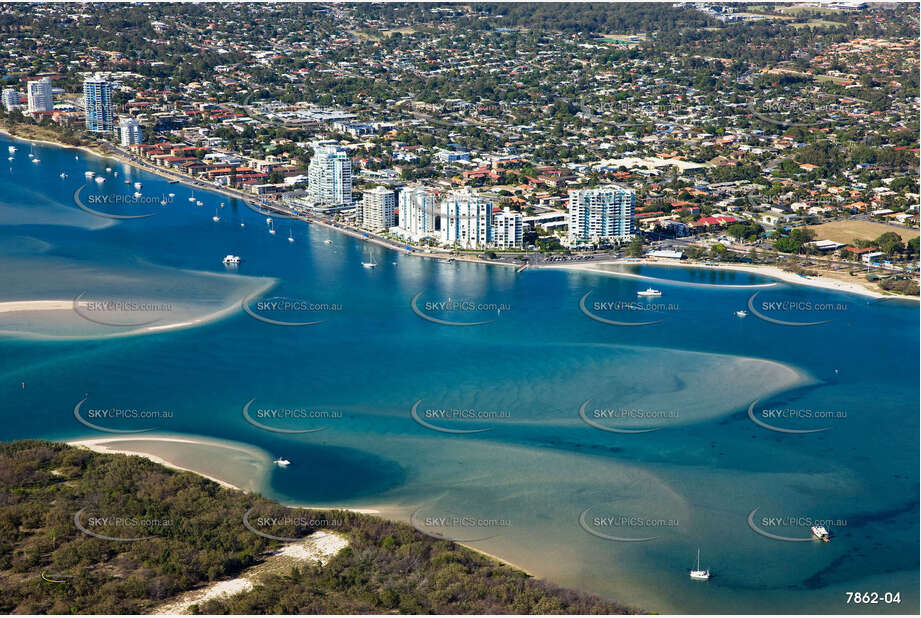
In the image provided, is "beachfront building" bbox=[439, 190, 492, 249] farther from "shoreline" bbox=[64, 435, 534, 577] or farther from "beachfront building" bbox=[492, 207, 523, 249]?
"shoreline" bbox=[64, 435, 534, 577]

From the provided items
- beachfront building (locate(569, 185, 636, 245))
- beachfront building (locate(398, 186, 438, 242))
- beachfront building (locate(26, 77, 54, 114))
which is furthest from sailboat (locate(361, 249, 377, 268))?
beachfront building (locate(26, 77, 54, 114))

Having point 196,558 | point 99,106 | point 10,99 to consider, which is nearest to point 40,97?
point 10,99

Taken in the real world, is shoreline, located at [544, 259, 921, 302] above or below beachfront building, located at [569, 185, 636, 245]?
below

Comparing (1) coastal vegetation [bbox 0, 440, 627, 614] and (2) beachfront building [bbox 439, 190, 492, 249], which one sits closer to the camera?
(1) coastal vegetation [bbox 0, 440, 627, 614]

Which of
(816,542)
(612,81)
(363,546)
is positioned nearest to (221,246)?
(363,546)

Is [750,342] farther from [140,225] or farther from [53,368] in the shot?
[140,225]

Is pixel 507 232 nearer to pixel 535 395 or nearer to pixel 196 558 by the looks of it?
pixel 535 395

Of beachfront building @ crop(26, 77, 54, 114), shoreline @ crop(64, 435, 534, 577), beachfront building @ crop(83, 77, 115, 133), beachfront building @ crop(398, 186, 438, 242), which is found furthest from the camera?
beachfront building @ crop(26, 77, 54, 114)

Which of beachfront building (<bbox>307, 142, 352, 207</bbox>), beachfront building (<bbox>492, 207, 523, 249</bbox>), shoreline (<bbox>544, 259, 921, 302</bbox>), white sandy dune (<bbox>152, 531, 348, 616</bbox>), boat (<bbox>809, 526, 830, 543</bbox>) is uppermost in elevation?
beachfront building (<bbox>307, 142, 352, 207</bbox>)
